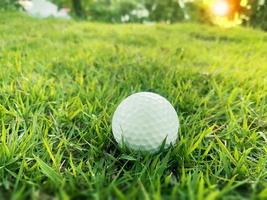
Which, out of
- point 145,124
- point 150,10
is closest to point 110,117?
point 145,124

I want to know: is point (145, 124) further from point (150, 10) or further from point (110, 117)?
point (150, 10)

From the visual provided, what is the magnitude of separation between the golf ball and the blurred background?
298cm

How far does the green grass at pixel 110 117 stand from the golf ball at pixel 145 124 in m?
0.04

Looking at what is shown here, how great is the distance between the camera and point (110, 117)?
1.27 m

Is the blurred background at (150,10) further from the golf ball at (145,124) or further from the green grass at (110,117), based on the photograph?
the golf ball at (145,124)

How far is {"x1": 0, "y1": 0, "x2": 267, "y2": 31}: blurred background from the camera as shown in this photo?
407 centimetres

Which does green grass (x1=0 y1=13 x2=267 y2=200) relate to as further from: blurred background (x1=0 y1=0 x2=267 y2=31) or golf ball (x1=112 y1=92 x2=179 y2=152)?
blurred background (x1=0 y1=0 x2=267 y2=31)

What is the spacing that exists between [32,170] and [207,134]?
54 cm

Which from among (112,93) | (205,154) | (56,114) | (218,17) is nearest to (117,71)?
(112,93)

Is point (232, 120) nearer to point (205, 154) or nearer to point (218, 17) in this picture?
point (205, 154)

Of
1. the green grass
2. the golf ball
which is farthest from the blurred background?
the golf ball

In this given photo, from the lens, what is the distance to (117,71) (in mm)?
1971

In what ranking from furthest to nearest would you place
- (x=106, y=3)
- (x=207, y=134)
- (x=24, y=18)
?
(x=106, y=3), (x=24, y=18), (x=207, y=134)

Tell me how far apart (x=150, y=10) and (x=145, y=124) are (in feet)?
20.1
